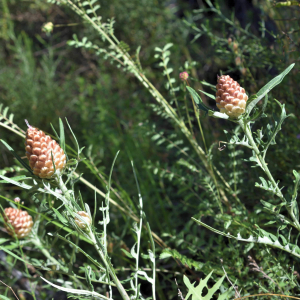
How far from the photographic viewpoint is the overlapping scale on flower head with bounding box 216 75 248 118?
528 mm

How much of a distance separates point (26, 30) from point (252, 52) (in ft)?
8.68

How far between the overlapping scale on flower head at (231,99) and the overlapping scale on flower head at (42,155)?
1.07ft

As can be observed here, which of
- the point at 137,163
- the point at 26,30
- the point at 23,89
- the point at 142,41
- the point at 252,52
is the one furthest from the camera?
the point at 26,30

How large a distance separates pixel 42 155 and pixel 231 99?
0.36 metres

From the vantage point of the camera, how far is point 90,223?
0.59 metres

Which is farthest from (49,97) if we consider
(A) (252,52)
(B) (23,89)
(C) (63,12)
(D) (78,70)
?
(A) (252,52)

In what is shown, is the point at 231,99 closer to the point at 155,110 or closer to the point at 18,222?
the point at 155,110

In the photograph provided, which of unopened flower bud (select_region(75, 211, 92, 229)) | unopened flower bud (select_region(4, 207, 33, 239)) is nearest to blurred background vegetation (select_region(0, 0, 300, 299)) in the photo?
unopened flower bud (select_region(4, 207, 33, 239))

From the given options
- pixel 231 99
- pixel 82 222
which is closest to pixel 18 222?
pixel 82 222

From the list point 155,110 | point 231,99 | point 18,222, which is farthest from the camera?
point 155,110

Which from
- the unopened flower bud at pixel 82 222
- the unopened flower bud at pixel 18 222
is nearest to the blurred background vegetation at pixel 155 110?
the unopened flower bud at pixel 18 222

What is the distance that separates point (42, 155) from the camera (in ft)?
1.77

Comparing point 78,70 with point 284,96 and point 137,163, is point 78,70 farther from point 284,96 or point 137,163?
point 284,96

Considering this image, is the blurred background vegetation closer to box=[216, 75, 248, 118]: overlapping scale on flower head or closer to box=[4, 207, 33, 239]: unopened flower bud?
box=[4, 207, 33, 239]: unopened flower bud
